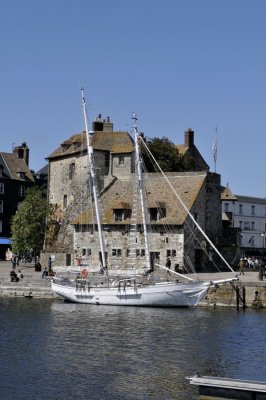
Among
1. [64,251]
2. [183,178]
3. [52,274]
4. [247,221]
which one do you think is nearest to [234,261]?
[183,178]

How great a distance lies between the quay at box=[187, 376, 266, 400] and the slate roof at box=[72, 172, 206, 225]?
5331cm

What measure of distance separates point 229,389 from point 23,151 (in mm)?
100899

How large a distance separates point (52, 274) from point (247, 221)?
61070mm

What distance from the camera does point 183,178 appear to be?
82500 millimetres

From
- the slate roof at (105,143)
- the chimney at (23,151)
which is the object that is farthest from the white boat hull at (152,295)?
the chimney at (23,151)

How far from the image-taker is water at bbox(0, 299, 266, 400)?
2872 cm

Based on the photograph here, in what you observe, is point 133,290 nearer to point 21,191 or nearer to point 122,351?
point 122,351

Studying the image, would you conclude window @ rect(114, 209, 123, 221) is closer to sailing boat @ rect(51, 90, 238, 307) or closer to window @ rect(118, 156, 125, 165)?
window @ rect(118, 156, 125, 165)

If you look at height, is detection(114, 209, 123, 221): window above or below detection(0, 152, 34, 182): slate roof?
below

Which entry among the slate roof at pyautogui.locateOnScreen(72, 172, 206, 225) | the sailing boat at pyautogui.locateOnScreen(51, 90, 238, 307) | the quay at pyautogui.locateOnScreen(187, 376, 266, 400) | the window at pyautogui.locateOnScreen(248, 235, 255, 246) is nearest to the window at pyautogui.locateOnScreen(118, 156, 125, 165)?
the slate roof at pyautogui.locateOnScreen(72, 172, 206, 225)

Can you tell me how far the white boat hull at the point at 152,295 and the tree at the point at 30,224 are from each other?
30487mm

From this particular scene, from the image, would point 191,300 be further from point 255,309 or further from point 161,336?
point 161,336

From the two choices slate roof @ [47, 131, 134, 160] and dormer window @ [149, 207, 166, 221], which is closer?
dormer window @ [149, 207, 166, 221]

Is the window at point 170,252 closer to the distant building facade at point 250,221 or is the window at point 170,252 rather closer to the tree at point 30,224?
the tree at point 30,224
